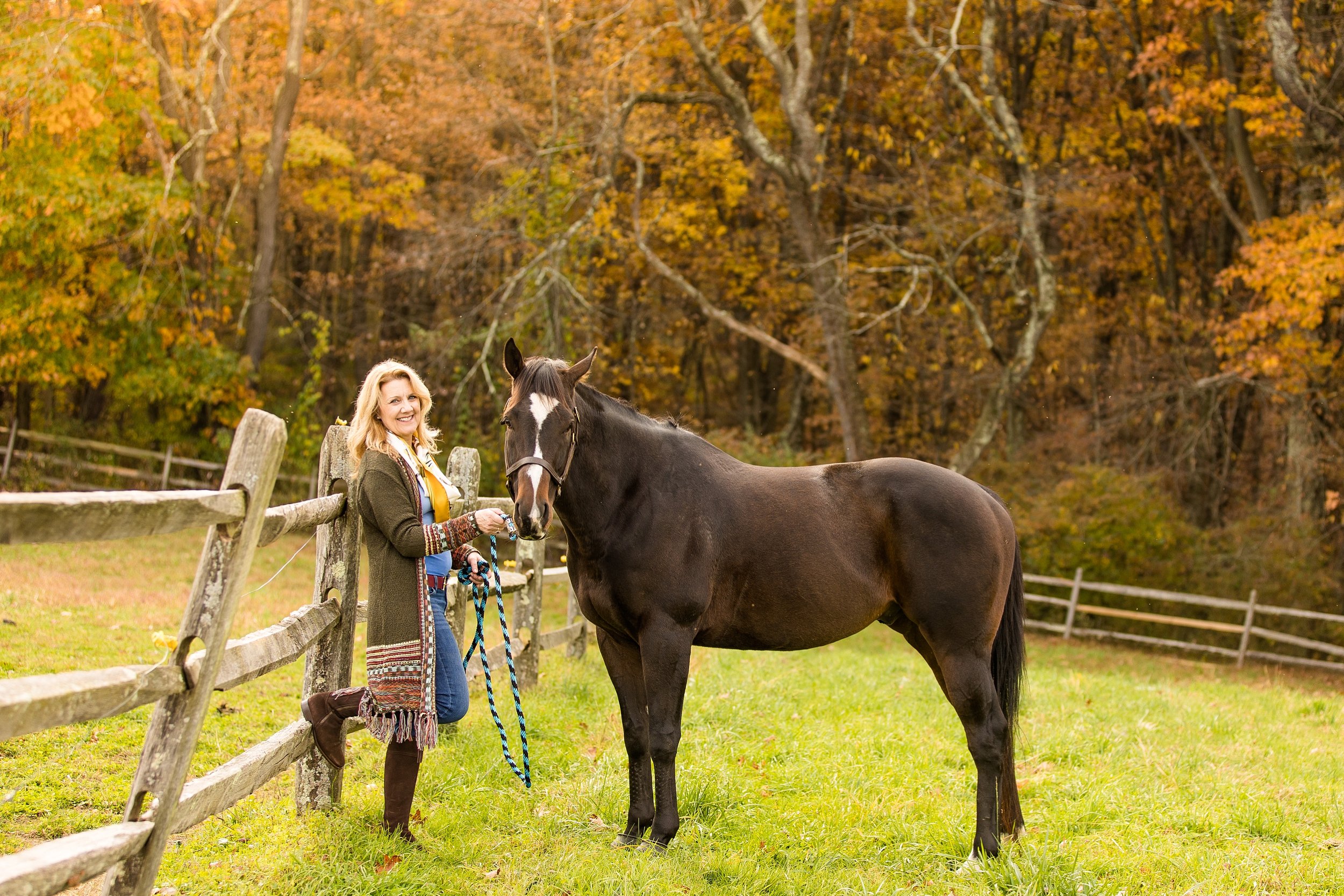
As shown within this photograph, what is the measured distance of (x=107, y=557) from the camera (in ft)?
45.8

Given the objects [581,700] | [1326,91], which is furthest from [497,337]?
[1326,91]

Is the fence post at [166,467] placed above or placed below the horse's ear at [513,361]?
below

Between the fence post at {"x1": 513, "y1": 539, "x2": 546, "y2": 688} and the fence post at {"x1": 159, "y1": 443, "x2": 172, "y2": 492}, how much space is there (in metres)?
14.5

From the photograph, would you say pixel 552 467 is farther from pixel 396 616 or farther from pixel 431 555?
pixel 396 616

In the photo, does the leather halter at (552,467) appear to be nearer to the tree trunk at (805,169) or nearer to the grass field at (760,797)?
the grass field at (760,797)

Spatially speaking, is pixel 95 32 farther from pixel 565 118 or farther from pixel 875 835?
pixel 875 835

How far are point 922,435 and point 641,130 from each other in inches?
353

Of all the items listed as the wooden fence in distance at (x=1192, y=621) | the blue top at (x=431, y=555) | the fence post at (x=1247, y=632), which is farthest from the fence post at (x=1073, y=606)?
the blue top at (x=431, y=555)

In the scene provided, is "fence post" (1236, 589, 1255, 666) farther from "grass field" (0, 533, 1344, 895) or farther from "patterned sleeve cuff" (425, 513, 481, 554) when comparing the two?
"patterned sleeve cuff" (425, 513, 481, 554)

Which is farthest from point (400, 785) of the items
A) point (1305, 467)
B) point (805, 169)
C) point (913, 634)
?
point (1305, 467)

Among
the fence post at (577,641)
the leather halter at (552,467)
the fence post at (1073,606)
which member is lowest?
the fence post at (1073,606)

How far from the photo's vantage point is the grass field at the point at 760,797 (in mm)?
4023

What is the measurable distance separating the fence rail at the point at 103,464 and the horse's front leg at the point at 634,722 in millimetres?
16518

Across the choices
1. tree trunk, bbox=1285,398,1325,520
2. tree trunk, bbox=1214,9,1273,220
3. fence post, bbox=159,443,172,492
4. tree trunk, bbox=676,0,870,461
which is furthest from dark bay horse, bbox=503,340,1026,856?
fence post, bbox=159,443,172,492
